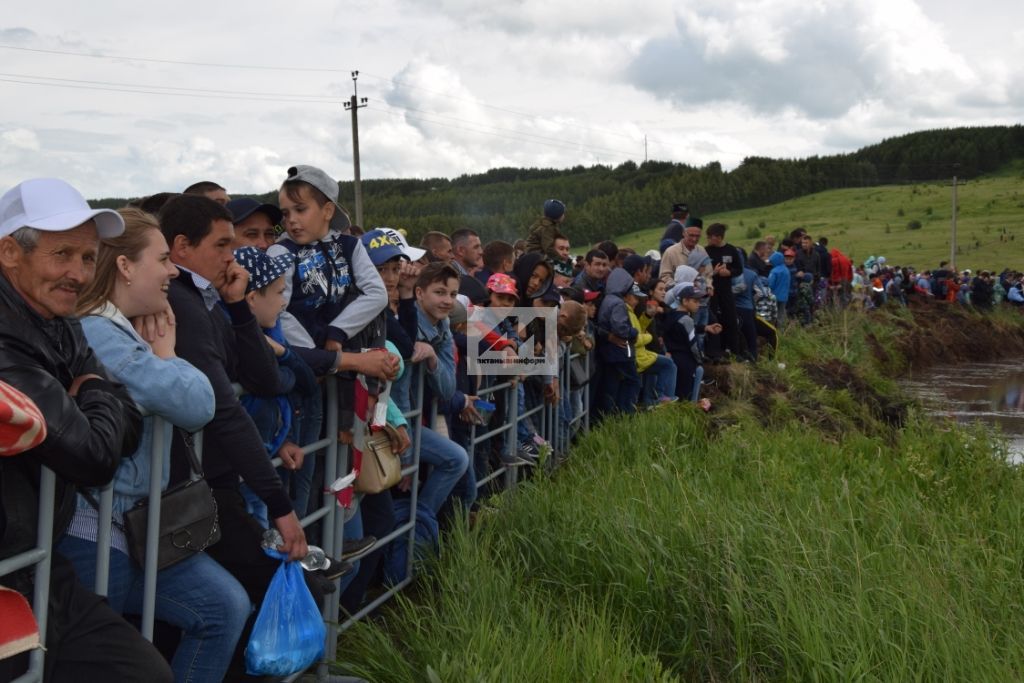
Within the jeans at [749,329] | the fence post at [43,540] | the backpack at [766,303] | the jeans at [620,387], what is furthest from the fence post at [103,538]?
the backpack at [766,303]

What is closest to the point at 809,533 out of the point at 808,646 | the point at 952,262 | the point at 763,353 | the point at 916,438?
the point at 808,646

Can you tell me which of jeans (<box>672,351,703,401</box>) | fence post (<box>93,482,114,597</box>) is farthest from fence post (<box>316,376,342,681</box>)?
jeans (<box>672,351,703,401</box>)

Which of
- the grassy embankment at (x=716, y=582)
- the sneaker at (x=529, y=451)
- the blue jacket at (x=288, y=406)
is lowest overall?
the grassy embankment at (x=716, y=582)

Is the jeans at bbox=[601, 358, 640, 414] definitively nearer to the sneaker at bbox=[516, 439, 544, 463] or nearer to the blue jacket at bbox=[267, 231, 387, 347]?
the sneaker at bbox=[516, 439, 544, 463]

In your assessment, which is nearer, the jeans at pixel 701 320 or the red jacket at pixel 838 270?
the jeans at pixel 701 320

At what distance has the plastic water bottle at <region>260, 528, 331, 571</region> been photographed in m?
3.36

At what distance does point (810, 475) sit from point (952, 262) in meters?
54.5

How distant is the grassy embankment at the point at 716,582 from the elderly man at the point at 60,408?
57.7 inches

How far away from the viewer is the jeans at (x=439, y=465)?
17.7 feet

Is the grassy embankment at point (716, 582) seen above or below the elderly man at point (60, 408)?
below

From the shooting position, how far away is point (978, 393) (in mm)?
20609

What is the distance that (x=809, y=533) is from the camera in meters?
5.51

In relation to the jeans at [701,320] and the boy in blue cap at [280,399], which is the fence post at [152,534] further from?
the jeans at [701,320]

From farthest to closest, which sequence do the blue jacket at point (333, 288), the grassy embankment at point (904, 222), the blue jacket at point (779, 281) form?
1. the grassy embankment at point (904, 222)
2. the blue jacket at point (779, 281)
3. the blue jacket at point (333, 288)
